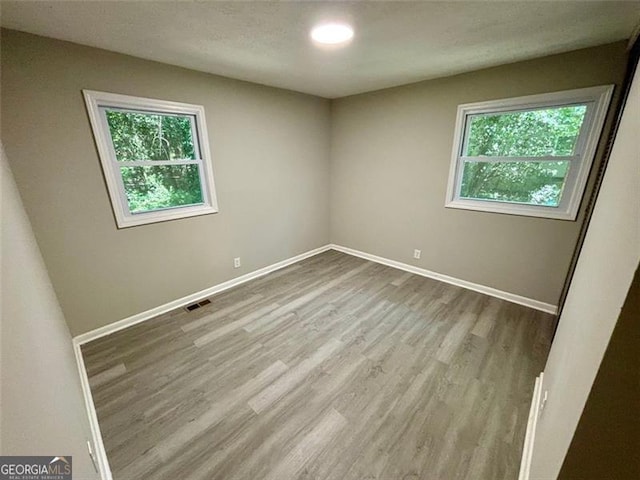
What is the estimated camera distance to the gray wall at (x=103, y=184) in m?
1.77

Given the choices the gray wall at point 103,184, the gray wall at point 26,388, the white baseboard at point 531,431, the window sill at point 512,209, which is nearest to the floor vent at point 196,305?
the gray wall at point 103,184

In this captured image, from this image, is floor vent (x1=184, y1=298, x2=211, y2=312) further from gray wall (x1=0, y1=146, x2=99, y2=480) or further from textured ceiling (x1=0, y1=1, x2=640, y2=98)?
textured ceiling (x1=0, y1=1, x2=640, y2=98)

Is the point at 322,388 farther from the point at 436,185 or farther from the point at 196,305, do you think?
the point at 436,185

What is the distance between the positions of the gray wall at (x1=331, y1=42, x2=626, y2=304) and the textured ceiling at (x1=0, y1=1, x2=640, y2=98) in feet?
0.71

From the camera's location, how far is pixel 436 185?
10.0 feet

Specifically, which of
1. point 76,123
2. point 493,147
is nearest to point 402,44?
point 493,147

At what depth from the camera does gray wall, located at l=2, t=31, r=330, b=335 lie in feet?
5.82

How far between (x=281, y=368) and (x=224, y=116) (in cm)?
253

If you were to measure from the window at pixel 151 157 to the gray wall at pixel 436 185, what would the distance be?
2027 mm

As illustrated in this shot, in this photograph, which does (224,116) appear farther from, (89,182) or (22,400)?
(22,400)

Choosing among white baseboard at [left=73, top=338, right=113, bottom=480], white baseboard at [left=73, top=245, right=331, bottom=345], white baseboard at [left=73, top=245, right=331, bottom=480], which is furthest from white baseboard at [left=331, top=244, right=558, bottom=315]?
white baseboard at [left=73, top=338, right=113, bottom=480]

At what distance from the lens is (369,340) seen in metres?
2.23

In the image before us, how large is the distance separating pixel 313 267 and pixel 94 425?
261 centimetres

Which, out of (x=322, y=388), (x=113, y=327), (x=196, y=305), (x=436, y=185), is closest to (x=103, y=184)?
(x=113, y=327)
